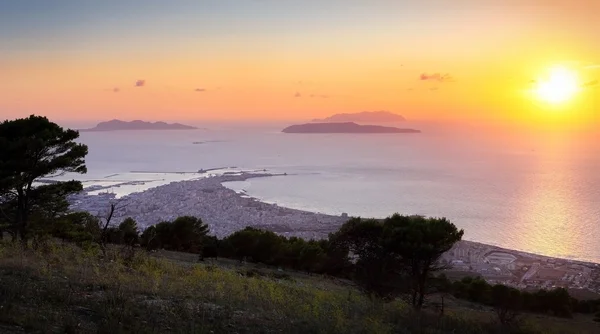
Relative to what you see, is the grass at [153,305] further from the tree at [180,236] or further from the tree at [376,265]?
the tree at [180,236]

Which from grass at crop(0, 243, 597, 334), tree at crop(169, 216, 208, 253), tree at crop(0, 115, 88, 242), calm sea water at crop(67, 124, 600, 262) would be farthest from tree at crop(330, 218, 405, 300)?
calm sea water at crop(67, 124, 600, 262)

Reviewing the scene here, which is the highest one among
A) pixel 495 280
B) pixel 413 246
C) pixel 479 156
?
pixel 479 156

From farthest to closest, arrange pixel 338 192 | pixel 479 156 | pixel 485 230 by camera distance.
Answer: pixel 479 156
pixel 338 192
pixel 485 230

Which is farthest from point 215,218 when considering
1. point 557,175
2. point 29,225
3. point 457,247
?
point 557,175

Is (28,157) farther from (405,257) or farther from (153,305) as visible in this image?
(405,257)

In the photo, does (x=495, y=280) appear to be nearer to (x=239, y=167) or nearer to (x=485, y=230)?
(x=485, y=230)

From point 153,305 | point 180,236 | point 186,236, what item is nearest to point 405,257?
point 153,305

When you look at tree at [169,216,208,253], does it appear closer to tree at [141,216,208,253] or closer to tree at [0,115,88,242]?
tree at [141,216,208,253]
